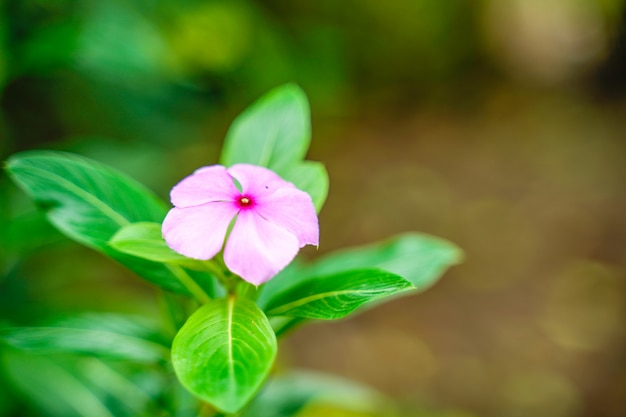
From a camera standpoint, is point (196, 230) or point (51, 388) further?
point (51, 388)

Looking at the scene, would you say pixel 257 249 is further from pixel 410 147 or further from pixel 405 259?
pixel 410 147

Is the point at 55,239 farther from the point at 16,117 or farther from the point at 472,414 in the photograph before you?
the point at 472,414

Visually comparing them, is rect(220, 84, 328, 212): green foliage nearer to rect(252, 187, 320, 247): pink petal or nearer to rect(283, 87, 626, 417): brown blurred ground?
rect(252, 187, 320, 247): pink petal

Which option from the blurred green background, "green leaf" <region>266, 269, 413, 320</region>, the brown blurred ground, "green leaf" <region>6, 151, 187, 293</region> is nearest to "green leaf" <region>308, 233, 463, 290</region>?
"green leaf" <region>266, 269, 413, 320</region>

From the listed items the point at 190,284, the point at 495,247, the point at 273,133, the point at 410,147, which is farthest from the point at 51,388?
the point at 410,147

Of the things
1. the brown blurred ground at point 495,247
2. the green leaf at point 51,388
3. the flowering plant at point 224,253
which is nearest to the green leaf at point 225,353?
the flowering plant at point 224,253

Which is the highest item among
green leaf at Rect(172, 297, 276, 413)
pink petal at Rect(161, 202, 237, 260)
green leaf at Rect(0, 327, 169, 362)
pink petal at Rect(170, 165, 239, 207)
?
pink petal at Rect(170, 165, 239, 207)

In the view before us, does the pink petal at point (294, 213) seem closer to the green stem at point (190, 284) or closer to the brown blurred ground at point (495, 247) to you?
the green stem at point (190, 284)
